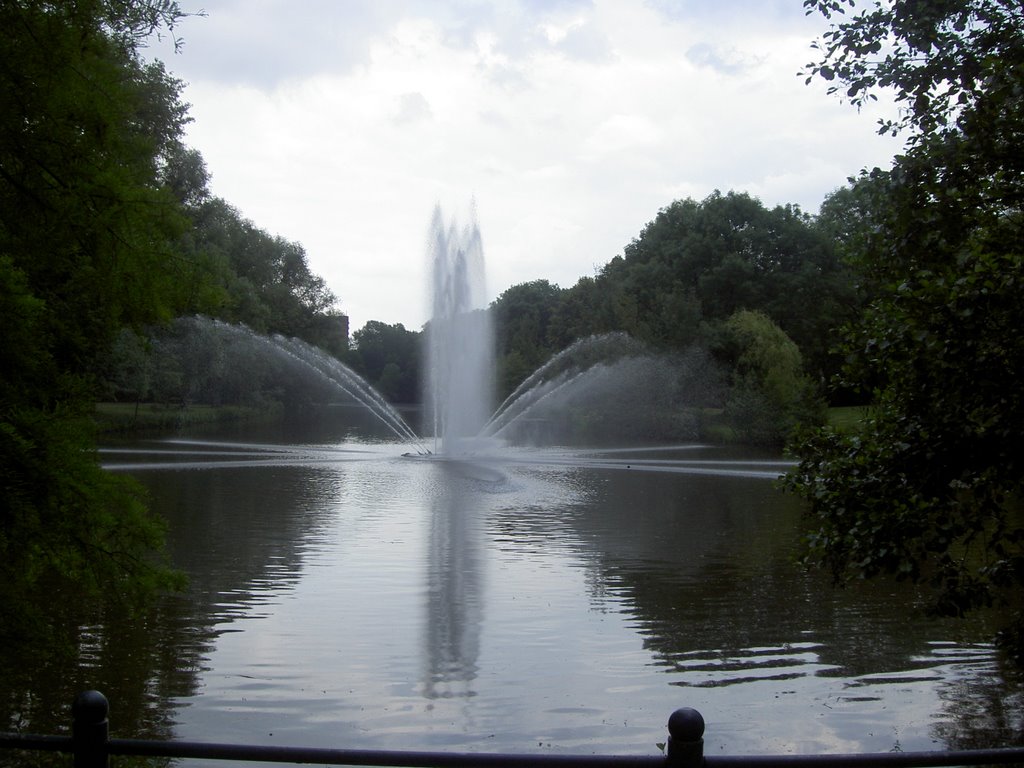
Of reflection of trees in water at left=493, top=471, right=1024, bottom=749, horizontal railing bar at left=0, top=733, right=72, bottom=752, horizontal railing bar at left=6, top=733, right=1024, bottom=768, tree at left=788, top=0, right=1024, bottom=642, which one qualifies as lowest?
reflection of trees in water at left=493, top=471, right=1024, bottom=749

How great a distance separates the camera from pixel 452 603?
1212 cm

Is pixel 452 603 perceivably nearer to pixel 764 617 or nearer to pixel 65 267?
pixel 764 617

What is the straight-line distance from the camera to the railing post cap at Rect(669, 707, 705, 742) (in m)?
3.21

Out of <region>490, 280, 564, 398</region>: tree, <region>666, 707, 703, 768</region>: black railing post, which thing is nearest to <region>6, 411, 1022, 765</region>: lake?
<region>666, 707, 703, 768</region>: black railing post

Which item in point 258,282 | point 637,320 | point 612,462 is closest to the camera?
point 612,462

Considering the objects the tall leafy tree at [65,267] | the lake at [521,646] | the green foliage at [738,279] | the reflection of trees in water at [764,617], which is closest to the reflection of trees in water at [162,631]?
the lake at [521,646]

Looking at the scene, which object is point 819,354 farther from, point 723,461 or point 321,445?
point 321,445

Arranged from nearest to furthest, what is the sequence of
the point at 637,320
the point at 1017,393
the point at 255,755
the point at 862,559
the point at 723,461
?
1. the point at 255,755
2. the point at 1017,393
3. the point at 862,559
4. the point at 723,461
5. the point at 637,320

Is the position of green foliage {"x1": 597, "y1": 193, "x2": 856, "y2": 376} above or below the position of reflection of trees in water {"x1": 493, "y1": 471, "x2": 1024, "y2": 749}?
above

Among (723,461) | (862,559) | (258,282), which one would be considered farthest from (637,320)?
(862,559)

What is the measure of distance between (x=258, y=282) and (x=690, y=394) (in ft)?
95.9

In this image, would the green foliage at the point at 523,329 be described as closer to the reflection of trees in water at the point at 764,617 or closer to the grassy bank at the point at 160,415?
the grassy bank at the point at 160,415

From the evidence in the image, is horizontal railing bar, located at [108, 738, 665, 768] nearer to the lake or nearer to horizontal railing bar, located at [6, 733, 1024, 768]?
horizontal railing bar, located at [6, 733, 1024, 768]

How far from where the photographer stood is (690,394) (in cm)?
5272
